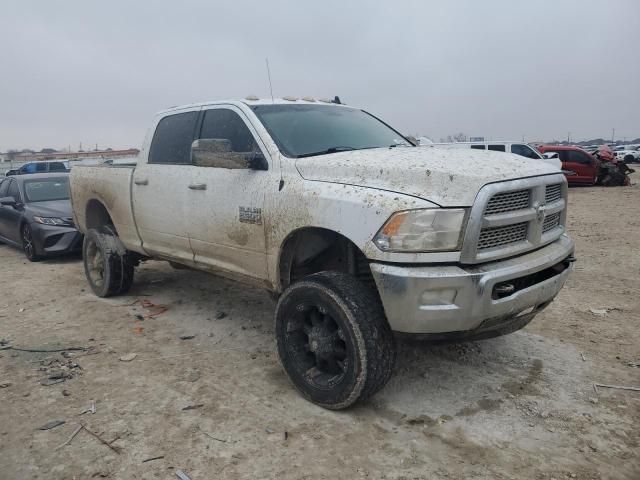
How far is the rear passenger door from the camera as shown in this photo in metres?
4.47

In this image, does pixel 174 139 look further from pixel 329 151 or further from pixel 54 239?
pixel 54 239

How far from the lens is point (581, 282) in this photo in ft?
20.0

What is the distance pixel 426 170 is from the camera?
9.62 feet

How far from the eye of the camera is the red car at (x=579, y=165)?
1925 centimetres

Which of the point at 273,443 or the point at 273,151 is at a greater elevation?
the point at 273,151

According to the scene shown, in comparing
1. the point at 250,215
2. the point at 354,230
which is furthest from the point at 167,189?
the point at 354,230

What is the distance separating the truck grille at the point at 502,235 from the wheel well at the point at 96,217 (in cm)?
461

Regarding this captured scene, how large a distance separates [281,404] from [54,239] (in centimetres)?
624

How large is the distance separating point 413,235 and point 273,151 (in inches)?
54.1

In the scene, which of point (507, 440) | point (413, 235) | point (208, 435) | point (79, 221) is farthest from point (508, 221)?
point (79, 221)

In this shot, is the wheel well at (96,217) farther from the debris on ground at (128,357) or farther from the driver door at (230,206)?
the debris on ground at (128,357)

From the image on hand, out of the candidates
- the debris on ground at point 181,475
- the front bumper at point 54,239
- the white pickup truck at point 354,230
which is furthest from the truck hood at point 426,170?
A: the front bumper at point 54,239

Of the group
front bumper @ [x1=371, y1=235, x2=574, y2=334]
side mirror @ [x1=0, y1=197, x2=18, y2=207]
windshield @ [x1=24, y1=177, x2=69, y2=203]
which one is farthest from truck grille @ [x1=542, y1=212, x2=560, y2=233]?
side mirror @ [x1=0, y1=197, x2=18, y2=207]

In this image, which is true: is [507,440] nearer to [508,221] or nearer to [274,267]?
[508,221]
